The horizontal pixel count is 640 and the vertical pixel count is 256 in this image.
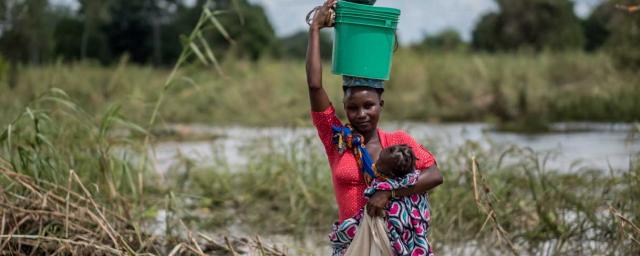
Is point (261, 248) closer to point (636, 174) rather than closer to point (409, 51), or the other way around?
point (636, 174)

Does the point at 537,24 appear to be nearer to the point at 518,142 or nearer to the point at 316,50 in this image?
the point at 518,142

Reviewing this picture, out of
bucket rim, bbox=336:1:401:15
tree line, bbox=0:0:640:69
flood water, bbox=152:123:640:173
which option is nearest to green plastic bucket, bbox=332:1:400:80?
bucket rim, bbox=336:1:401:15

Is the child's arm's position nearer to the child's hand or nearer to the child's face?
the child's hand

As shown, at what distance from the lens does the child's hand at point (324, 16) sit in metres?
2.71

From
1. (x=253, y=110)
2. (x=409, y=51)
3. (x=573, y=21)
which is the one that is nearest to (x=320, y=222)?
(x=253, y=110)

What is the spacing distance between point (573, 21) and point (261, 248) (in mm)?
36612

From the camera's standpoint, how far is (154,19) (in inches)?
901

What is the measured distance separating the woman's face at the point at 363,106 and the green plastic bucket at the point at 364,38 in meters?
0.05

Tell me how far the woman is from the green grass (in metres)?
8.78

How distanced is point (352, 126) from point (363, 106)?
0.10m

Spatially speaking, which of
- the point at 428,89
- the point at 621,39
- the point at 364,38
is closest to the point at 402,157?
the point at 364,38

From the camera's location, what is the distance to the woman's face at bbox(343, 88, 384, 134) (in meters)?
2.69

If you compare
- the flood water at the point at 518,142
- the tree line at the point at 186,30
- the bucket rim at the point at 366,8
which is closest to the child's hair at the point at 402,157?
the bucket rim at the point at 366,8

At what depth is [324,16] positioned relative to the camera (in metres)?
2.71
